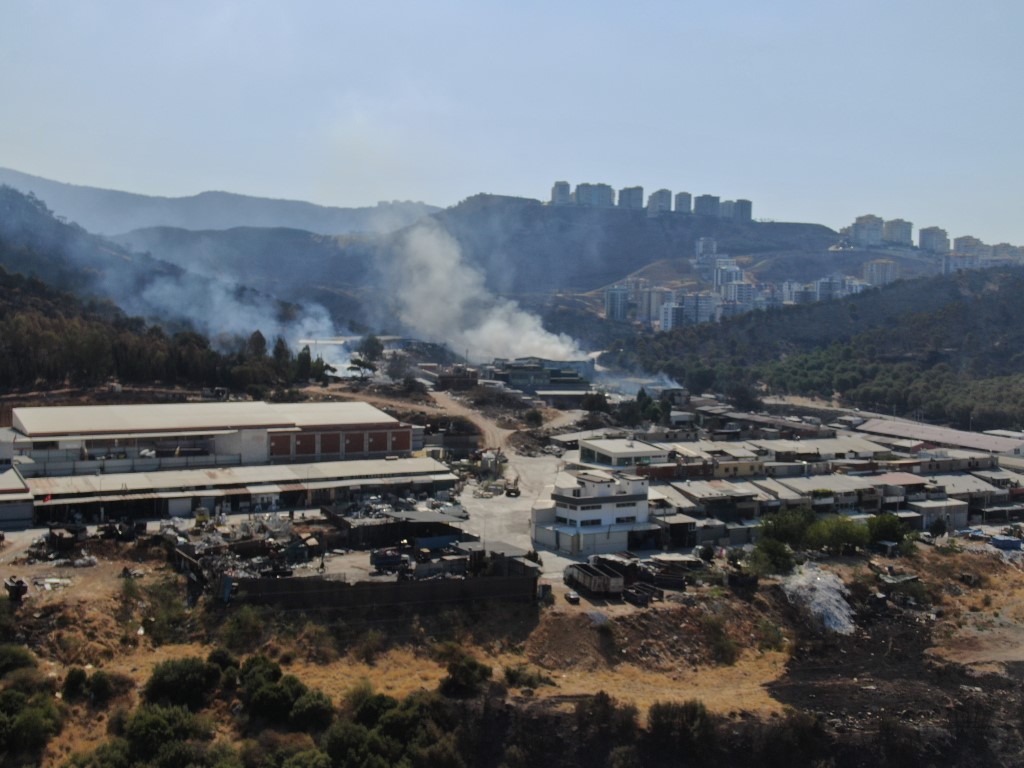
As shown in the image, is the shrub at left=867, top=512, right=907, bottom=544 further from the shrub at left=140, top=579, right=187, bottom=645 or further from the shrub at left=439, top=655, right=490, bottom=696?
the shrub at left=140, top=579, right=187, bottom=645

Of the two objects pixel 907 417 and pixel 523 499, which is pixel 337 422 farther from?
pixel 907 417

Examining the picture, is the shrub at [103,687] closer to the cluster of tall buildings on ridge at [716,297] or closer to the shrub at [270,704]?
the shrub at [270,704]

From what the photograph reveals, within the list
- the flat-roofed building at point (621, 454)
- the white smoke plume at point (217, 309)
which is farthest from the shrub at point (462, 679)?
the white smoke plume at point (217, 309)

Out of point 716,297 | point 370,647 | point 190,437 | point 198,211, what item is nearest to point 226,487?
point 190,437

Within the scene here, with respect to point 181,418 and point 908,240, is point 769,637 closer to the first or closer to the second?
point 181,418

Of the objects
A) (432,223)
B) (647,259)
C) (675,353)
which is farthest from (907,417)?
(432,223)

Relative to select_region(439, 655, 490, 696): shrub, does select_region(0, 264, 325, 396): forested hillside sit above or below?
above

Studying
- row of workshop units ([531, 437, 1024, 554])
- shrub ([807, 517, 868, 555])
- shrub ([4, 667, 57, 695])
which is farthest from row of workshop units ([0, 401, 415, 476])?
shrub ([807, 517, 868, 555])
